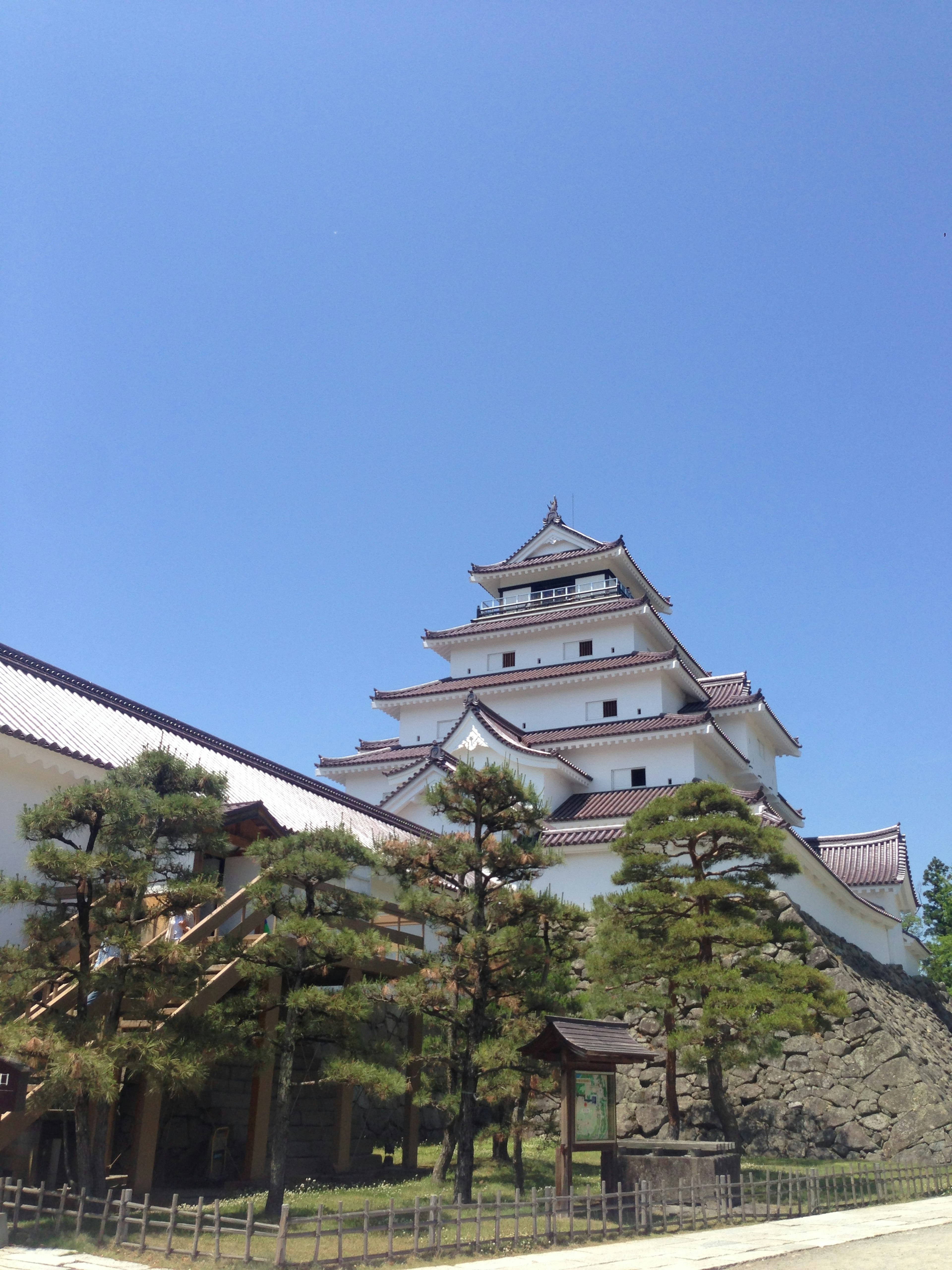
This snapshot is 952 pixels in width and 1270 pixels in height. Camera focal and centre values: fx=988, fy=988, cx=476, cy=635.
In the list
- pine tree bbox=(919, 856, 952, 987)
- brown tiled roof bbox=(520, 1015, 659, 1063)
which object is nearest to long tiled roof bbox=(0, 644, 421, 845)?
brown tiled roof bbox=(520, 1015, 659, 1063)

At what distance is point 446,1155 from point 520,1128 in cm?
213

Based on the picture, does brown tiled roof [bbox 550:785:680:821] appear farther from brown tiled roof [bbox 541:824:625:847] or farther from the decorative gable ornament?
the decorative gable ornament

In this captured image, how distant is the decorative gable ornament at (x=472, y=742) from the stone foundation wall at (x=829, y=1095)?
378 inches

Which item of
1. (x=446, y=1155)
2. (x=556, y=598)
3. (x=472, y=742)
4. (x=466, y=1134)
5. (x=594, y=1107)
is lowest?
(x=446, y=1155)

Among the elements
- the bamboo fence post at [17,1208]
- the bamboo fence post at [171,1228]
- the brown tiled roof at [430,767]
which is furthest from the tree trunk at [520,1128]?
the brown tiled roof at [430,767]

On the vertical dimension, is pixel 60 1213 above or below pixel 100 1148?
below

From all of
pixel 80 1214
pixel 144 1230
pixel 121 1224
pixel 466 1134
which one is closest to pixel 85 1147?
pixel 80 1214

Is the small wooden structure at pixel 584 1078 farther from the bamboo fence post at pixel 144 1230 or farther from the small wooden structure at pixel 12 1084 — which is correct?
the small wooden structure at pixel 12 1084

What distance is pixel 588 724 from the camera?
1329 inches

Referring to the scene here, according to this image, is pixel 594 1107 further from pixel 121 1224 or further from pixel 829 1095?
pixel 829 1095

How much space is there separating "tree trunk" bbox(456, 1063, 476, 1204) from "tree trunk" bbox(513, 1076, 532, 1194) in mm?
664

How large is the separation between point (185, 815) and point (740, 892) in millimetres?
11647

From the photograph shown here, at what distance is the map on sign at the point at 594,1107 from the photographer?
557 inches

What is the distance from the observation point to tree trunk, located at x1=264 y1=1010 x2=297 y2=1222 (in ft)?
39.4
